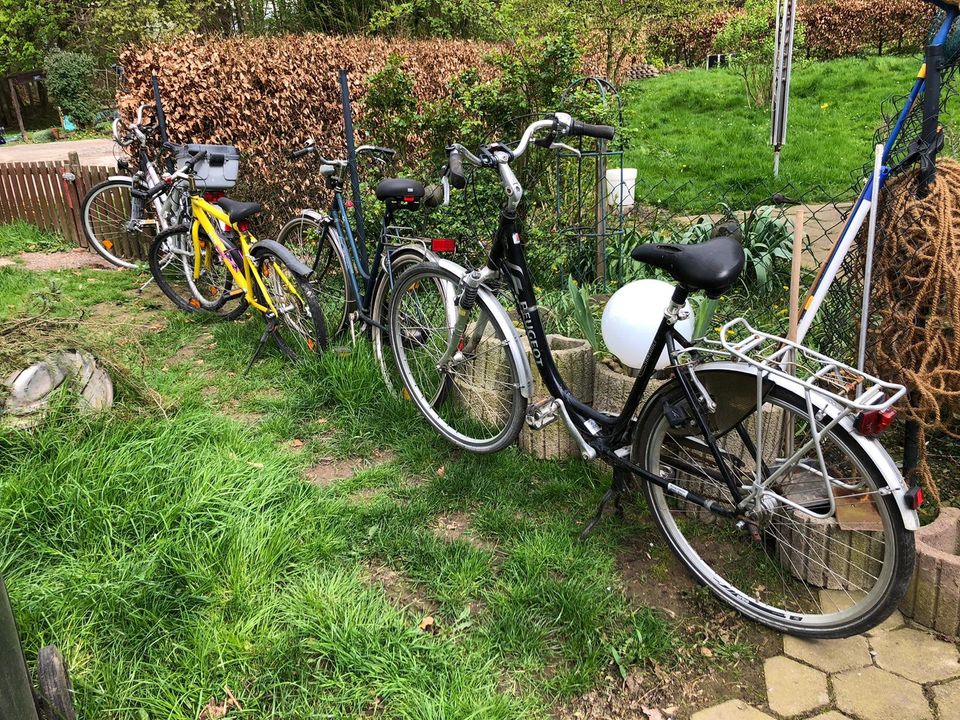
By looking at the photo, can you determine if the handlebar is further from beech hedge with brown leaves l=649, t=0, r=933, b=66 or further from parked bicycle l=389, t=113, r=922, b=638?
beech hedge with brown leaves l=649, t=0, r=933, b=66

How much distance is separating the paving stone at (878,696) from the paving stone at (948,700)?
0.10 feet

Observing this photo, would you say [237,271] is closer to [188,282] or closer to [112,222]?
[188,282]

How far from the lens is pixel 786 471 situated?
216 cm

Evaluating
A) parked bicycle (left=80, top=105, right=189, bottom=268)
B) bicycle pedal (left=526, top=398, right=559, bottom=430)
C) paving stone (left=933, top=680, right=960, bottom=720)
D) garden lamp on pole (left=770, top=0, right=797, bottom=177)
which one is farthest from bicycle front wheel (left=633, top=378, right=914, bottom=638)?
garden lamp on pole (left=770, top=0, right=797, bottom=177)

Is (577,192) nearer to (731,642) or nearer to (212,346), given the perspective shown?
(212,346)

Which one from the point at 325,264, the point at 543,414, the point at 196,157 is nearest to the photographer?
the point at 543,414

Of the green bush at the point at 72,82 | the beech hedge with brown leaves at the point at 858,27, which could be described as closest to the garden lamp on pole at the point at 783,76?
the beech hedge with brown leaves at the point at 858,27

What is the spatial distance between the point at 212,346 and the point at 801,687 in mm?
3848

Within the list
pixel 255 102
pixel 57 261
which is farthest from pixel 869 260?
pixel 57 261

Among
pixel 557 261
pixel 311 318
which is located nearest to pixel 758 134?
pixel 557 261

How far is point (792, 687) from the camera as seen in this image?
6.84ft

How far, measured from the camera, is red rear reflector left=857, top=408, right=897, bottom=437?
187 cm

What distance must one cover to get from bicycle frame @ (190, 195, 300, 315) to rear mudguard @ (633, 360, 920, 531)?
2.56 m

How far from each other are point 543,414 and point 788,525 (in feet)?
3.06
